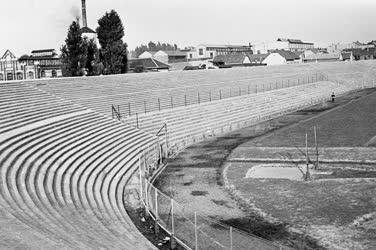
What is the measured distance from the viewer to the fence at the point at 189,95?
38.3 meters

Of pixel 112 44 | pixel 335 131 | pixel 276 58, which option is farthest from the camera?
pixel 276 58

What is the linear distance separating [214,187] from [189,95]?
80.6 feet

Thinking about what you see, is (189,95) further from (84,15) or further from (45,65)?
(84,15)

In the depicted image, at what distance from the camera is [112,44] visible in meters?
53.4

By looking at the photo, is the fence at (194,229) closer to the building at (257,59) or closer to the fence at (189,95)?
the fence at (189,95)

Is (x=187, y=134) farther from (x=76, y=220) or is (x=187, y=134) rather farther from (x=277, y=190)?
(x=76, y=220)

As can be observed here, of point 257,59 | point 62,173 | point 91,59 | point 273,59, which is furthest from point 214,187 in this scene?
point 273,59

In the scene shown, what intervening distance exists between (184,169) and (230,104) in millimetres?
20810

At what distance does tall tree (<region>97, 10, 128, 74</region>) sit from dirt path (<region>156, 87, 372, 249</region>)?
1941cm

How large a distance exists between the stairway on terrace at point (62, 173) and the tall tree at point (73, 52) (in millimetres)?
15389

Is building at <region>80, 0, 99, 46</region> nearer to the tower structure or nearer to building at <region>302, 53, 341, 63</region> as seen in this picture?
the tower structure

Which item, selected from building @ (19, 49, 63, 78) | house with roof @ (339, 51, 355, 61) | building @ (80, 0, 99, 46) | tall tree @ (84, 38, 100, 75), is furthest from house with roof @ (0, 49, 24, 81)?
house with roof @ (339, 51, 355, 61)

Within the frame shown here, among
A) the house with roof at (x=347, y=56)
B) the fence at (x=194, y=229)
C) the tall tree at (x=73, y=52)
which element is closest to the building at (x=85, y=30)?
the tall tree at (x=73, y=52)

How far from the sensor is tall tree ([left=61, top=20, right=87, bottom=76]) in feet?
155
